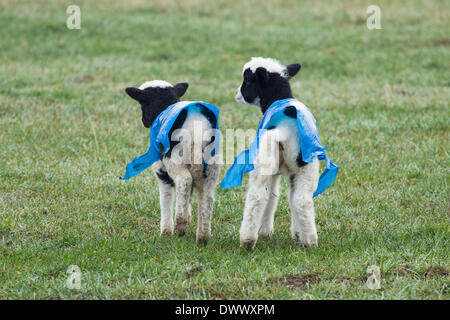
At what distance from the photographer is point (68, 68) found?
1553 centimetres

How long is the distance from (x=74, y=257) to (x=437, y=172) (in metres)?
5.35

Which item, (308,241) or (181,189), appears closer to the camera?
(181,189)

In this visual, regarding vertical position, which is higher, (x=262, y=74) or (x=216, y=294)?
(x=262, y=74)

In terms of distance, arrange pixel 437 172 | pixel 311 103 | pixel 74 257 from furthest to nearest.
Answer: pixel 311 103
pixel 437 172
pixel 74 257

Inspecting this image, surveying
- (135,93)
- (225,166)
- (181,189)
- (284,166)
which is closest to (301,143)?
(284,166)

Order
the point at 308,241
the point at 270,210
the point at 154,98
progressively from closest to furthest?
the point at 308,241 → the point at 270,210 → the point at 154,98

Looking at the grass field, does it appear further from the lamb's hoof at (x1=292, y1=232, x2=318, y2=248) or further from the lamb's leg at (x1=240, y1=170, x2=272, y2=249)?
the lamb's leg at (x1=240, y1=170, x2=272, y2=249)

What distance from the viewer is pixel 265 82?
6469 mm

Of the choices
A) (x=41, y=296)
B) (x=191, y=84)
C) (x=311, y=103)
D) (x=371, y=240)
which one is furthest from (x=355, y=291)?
(x=191, y=84)

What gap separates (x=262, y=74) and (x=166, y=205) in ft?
5.60

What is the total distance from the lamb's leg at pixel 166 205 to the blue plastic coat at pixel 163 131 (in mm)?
281

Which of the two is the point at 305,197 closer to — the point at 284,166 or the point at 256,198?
the point at 284,166
